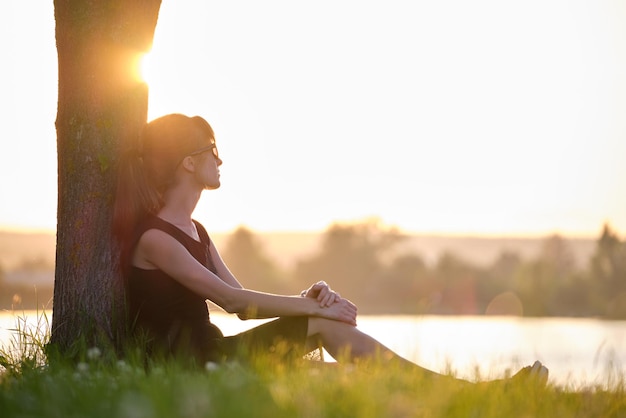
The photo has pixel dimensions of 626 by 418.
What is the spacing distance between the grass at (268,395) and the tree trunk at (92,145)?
0.67 metres

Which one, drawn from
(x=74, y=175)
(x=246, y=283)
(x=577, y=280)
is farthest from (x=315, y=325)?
(x=577, y=280)

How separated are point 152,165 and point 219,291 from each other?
0.89 m

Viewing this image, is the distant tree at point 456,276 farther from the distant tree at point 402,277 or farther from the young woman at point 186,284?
the young woman at point 186,284

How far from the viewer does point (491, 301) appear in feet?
257

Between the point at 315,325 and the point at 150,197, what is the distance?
4.00 ft

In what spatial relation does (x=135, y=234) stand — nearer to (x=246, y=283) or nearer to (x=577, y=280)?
(x=246, y=283)

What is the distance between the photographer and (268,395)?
340 cm

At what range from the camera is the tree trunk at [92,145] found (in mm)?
5066

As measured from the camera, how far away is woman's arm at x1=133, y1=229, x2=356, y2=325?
4770 millimetres

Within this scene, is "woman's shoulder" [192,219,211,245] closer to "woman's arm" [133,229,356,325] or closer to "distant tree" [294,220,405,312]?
"woman's arm" [133,229,356,325]

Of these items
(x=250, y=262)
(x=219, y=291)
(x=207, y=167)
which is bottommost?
(x=219, y=291)

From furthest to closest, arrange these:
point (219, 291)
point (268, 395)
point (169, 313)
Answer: point (169, 313)
point (219, 291)
point (268, 395)

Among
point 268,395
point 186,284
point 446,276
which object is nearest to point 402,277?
point 446,276

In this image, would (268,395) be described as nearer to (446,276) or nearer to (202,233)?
(202,233)
